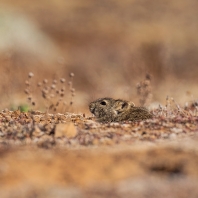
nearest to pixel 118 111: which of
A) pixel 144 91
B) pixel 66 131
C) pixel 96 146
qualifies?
pixel 66 131

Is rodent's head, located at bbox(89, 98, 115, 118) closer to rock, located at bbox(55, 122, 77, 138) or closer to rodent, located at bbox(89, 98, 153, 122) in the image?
rodent, located at bbox(89, 98, 153, 122)

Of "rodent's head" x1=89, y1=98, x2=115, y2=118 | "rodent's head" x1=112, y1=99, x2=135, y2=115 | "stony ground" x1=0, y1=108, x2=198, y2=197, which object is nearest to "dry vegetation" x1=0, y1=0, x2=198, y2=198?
"stony ground" x1=0, y1=108, x2=198, y2=197

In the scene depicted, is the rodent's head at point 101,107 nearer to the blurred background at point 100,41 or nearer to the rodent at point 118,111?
the rodent at point 118,111

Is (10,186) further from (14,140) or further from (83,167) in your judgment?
(14,140)

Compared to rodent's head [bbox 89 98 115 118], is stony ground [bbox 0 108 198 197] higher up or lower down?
lower down

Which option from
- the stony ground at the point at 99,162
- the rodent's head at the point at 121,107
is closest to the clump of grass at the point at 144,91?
the rodent's head at the point at 121,107

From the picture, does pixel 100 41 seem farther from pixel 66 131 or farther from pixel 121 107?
pixel 66 131

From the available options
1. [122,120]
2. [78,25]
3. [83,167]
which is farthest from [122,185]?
[78,25]
